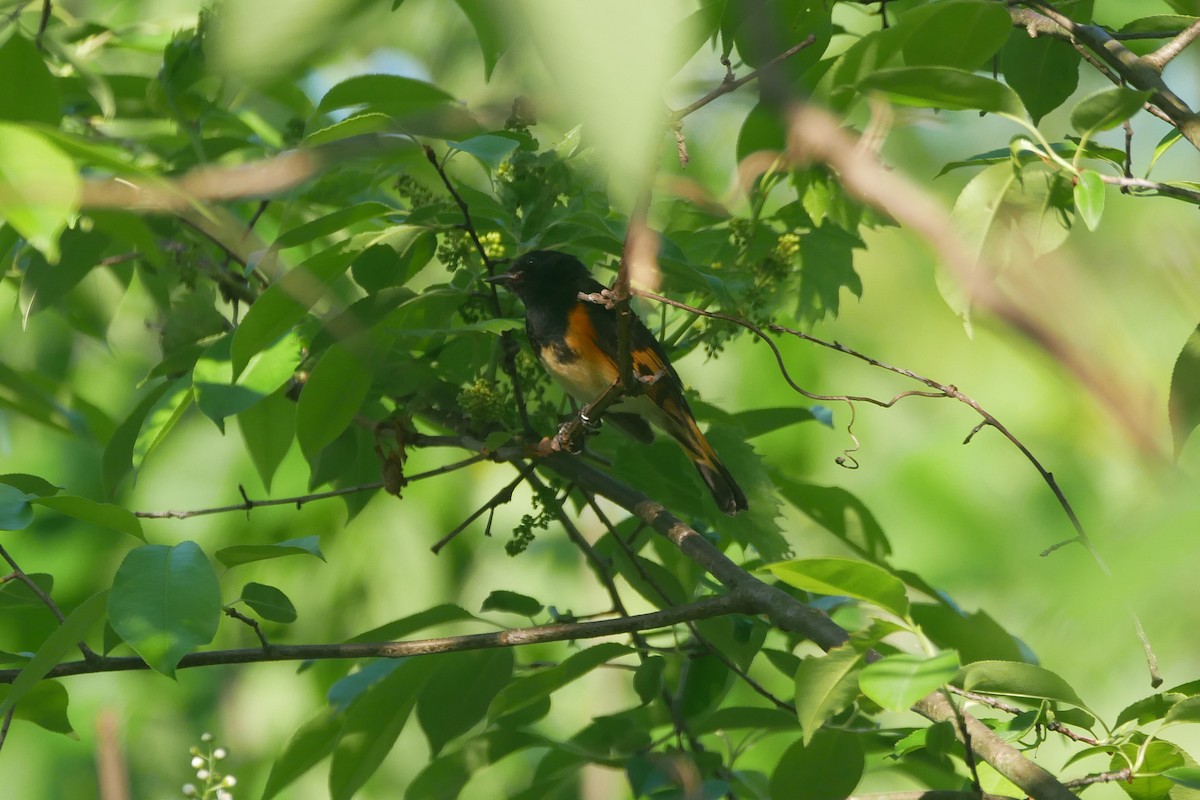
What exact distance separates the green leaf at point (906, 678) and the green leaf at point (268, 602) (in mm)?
924

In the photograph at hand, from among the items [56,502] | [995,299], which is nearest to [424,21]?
[995,299]

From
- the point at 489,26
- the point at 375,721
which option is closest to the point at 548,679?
the point at 375,721

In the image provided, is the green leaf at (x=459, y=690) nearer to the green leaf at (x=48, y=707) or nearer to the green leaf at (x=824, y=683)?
the green leaf at (x=48, y=707)

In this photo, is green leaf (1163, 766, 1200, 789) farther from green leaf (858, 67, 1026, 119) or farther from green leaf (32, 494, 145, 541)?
green leaf (32, 494, 145, 541)

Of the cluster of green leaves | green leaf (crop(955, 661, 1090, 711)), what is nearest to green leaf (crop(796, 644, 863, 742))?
the cluster of green leaves

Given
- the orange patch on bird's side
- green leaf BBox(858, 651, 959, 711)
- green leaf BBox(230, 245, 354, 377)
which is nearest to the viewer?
green leaf BBox(858, 651, 959, 711)

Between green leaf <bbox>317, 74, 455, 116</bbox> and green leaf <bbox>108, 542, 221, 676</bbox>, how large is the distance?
2.25ft

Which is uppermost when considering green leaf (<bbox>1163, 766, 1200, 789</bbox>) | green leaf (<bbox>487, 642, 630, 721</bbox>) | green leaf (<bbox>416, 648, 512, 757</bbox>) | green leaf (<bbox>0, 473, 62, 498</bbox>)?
green leaf (<bbox>0, 473, 62, 498</bbox>)

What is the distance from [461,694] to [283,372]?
64 centimetres

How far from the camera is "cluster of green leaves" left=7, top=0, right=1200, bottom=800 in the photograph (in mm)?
1291

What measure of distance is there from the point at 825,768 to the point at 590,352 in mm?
1872

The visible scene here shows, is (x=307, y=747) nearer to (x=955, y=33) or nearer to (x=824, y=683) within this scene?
(x=824, y=683)

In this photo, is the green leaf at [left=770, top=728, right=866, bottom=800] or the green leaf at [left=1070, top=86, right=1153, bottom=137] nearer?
the green leaf at [left=1070, top=86, right=1153, bottom=137]

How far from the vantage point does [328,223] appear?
168 cm
